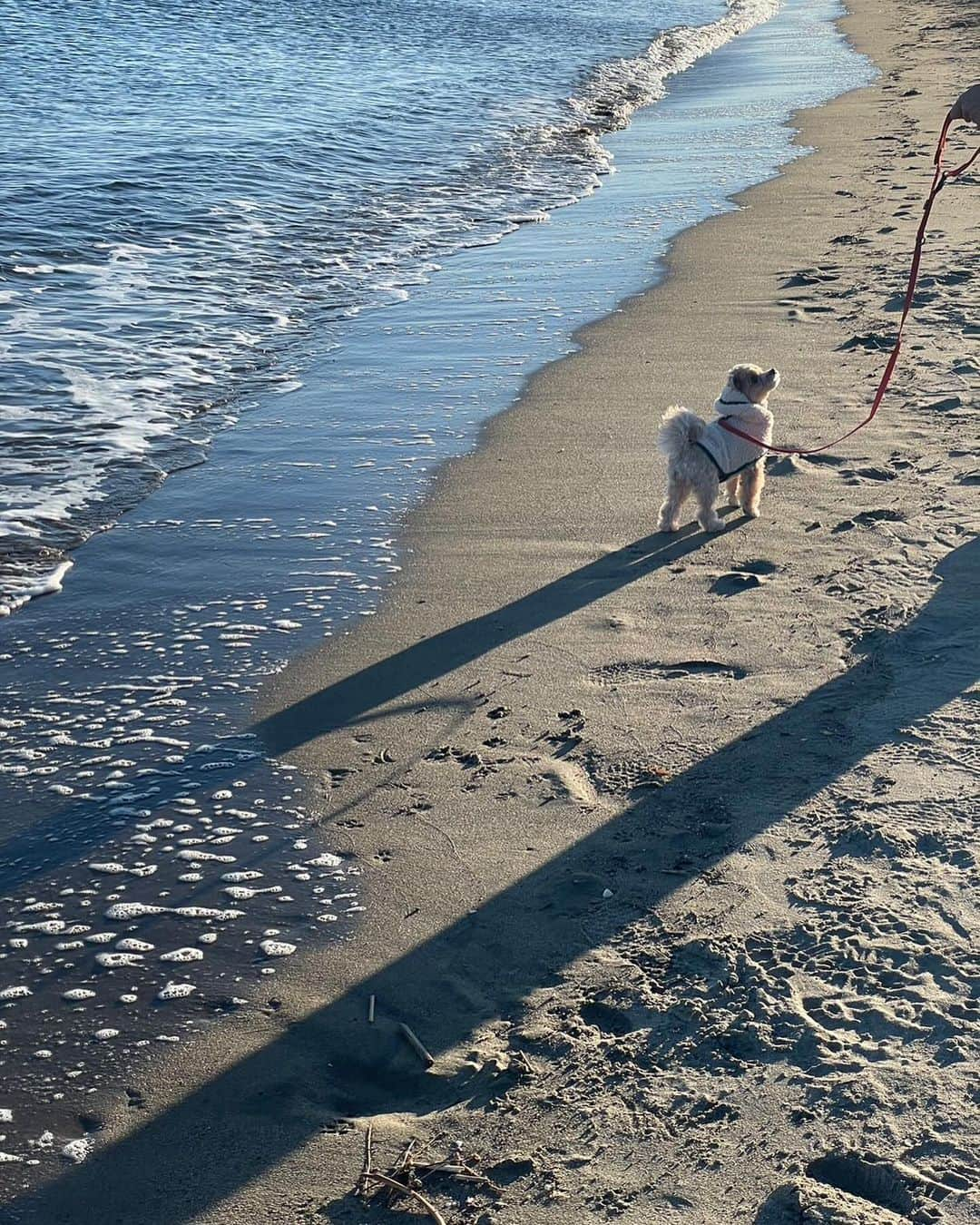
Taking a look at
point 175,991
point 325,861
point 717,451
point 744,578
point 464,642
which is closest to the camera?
point 175,991

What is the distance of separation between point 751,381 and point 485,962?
3431mm

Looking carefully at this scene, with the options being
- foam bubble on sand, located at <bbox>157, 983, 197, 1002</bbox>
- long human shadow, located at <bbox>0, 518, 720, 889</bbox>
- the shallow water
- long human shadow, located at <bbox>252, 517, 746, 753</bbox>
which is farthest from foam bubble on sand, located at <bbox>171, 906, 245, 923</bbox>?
long human shadow, located at <bbox>252, 517, 746, 753</bbox>

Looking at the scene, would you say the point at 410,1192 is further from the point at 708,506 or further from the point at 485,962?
the point at 708,506

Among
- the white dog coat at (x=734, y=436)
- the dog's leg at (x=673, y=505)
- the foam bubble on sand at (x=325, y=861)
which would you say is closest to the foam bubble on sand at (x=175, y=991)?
the foam bubble on sand at (x=325, y=861)

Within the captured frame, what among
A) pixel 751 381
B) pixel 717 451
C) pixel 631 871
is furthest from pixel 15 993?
pixel 751 381

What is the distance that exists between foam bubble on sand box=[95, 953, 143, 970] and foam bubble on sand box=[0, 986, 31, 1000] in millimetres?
196

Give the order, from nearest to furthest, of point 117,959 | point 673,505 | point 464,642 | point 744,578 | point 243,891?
1. point 117,959
2. point 243,891
3. point 464,642
4. point 744,578
5. point 673,505

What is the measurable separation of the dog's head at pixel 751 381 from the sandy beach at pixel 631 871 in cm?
51

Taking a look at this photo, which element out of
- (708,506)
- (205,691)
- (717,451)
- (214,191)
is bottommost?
(205,691)

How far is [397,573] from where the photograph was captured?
5.57 metres

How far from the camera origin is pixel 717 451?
5613 millimetres

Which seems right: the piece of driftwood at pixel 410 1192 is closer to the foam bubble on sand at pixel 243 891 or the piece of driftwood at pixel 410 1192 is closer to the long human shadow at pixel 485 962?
the long human shadow at pixel 485 962

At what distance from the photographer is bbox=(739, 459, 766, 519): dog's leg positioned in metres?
5.85

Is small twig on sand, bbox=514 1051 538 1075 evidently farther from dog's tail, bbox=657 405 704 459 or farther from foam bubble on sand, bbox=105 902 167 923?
dog's tail, bbox=657 405 704 459
